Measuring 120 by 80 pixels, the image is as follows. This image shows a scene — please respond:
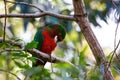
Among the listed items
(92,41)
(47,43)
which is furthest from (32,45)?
(47,43)

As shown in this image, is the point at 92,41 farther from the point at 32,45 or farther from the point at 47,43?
the point at 47,43

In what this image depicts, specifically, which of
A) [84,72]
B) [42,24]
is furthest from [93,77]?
[42,24]

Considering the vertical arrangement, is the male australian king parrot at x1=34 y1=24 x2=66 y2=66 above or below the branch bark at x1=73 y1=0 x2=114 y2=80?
below

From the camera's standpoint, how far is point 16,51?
1.56 metres

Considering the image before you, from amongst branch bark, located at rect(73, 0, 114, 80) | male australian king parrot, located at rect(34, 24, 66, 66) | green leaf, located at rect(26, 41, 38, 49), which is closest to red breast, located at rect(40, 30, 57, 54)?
male australian king parrot, located at rect(34, 24, 66, 66)

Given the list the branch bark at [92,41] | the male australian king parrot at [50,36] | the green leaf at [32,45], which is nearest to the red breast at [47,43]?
the male australian king parrot at [50,36]

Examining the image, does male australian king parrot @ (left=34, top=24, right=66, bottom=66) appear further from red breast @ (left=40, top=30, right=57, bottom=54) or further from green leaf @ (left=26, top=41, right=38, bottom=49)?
green leaf @ (left=26, top=41, right=38, bottom=49)

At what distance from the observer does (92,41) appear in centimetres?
171

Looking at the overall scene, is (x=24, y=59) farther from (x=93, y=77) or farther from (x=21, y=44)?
(x=93, y=77)

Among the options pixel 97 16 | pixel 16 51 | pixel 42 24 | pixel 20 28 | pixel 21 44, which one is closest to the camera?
pixel 16 51

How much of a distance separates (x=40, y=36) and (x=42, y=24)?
1.87 feet

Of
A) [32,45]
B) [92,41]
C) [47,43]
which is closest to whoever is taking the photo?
[32,45]

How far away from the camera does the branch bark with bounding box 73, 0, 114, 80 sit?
1.48m

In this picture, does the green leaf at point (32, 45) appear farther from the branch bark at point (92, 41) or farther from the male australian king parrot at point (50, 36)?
the male australian king parrot at point (50, 36)
